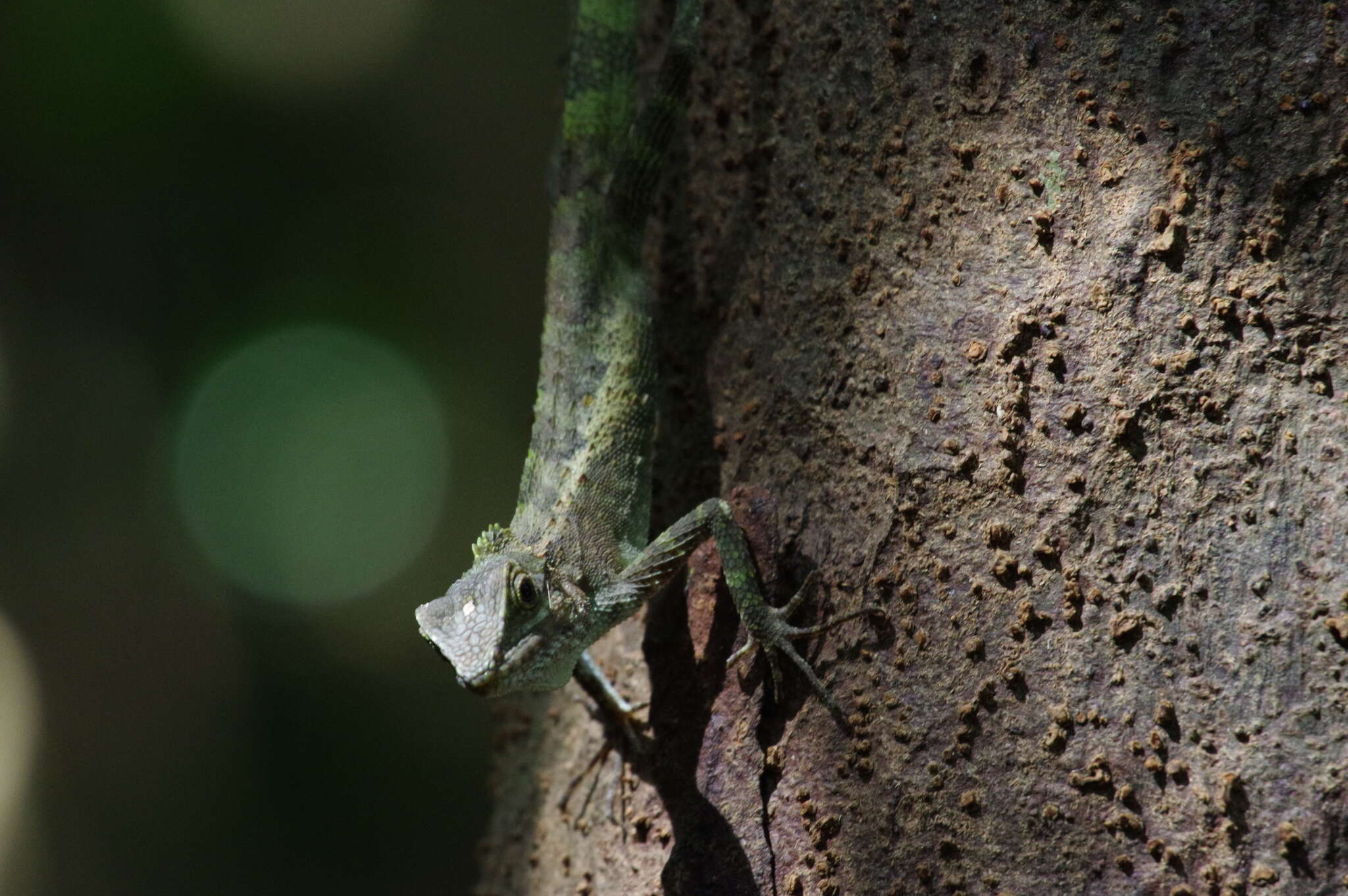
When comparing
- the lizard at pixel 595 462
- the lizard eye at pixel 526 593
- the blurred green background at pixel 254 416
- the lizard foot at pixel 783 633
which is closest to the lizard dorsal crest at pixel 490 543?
the lizard at pixel 595 462

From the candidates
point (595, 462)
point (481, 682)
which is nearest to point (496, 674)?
point (481, 682)

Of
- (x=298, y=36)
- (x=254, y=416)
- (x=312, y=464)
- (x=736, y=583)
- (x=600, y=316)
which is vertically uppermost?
(x=298, y=36)

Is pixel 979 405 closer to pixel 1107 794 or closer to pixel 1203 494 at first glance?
pixel 1203 494

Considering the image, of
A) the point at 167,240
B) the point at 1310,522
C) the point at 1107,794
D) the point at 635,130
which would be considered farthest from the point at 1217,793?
the point at 167,240

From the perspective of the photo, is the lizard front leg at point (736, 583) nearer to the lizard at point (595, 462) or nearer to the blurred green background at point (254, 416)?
the lizard at point (595, 462)

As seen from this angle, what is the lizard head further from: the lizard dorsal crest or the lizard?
the lizard dorsal crest

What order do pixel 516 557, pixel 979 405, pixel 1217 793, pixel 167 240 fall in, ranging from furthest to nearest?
pixel 167 240 → pixel 516 557 → pixel 979 405 → pixel 1217 793

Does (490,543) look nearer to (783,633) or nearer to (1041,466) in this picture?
(783,633)

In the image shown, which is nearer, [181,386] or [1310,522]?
[1310,522]
